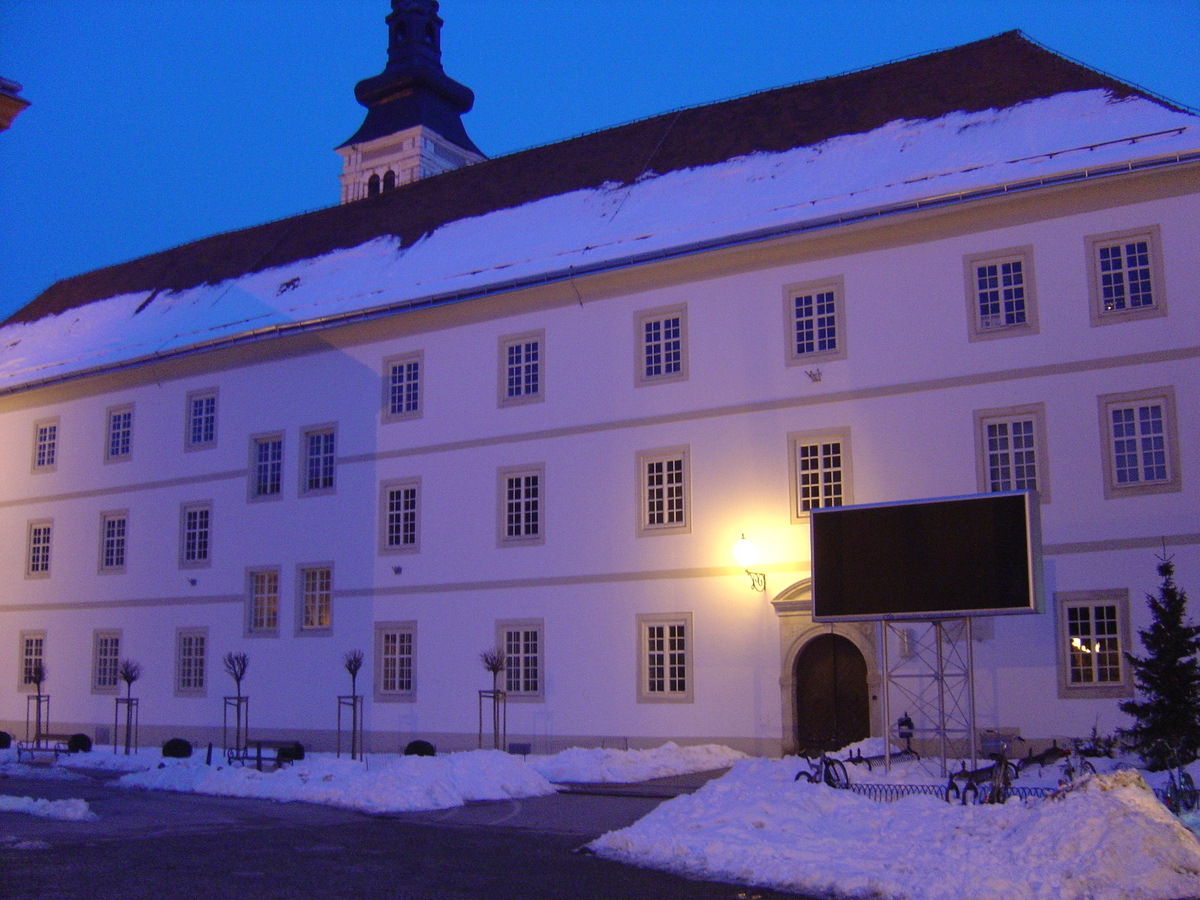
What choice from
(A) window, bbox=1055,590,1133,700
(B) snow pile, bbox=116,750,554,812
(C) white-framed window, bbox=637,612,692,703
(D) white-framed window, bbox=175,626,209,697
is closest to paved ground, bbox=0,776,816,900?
(B) snow pile, bbox=116,750,554,812

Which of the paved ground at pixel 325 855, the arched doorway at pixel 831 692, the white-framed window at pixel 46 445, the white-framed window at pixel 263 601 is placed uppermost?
the white-framed window at pixel 46 445

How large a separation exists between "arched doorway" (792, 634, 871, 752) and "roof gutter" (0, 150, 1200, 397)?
8.17 meters

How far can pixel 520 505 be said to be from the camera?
1163 inches

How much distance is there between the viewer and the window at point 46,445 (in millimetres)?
39219

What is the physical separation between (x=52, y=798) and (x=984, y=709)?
15.7m

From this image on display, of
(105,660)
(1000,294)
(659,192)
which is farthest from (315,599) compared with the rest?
(1000,294)

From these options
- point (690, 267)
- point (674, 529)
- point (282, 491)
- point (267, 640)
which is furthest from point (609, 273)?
point (267, 640)

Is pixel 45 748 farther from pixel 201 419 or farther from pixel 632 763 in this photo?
pixel 632 763

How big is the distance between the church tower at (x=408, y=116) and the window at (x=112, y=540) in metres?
28.6

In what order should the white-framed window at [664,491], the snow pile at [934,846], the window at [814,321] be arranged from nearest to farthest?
the snow pile at [934,846] → the window at [814,321] → the white-framed window at [664,491]

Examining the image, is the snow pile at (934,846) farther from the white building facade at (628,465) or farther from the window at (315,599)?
the window at (315,599)

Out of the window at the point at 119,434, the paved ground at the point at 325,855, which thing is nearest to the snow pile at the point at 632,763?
the paved ground at the point at 325,855

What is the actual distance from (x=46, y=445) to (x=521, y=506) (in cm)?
1819

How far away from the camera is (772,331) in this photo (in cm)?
2658
